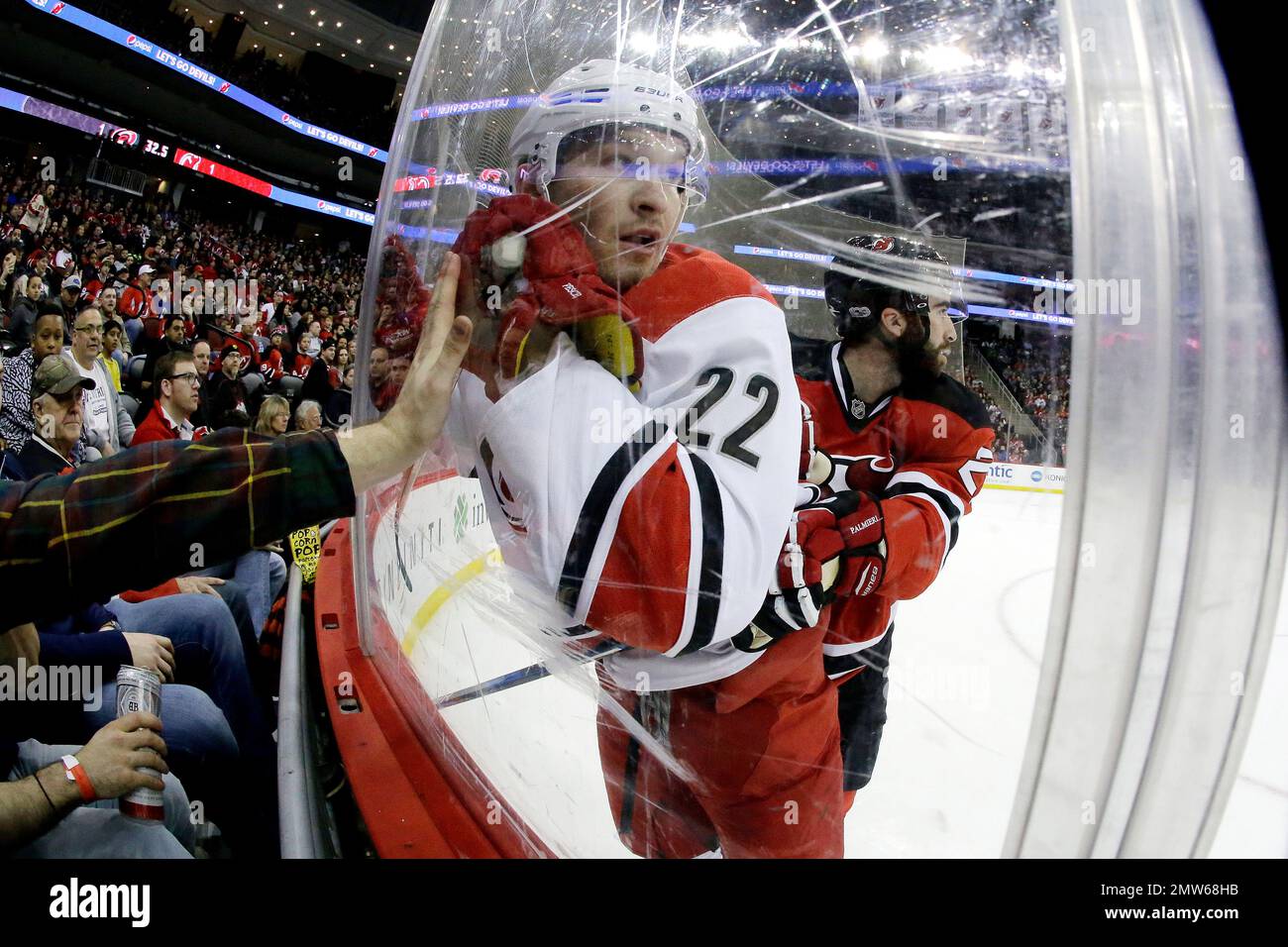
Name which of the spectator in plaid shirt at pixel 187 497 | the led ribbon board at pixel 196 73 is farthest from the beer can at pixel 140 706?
the led ribbon board at pixel 196 73

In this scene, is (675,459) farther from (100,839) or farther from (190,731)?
(190,731)

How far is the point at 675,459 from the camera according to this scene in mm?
686

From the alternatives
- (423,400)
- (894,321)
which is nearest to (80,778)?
(423,400)

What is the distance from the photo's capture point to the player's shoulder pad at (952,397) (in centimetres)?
70

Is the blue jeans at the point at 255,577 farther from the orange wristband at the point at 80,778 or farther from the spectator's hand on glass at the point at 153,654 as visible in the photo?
the orange wristband at the point at 80,778

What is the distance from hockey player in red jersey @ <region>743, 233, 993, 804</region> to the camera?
706 mm

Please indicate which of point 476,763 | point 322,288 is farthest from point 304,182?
point 476,763

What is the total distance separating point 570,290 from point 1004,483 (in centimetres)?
43

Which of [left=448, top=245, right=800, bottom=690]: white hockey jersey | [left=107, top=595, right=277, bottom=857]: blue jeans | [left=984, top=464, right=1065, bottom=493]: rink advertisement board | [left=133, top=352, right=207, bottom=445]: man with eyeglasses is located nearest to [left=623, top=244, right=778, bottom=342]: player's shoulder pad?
[left=448, top=245, right=800, bottom=690]: white hockey jersey

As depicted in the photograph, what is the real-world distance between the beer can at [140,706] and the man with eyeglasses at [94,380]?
2159 millimetres

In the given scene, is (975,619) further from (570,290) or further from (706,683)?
(570,290)

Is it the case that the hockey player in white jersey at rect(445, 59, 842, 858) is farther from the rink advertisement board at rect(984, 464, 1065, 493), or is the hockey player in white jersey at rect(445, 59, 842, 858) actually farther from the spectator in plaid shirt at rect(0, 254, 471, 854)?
the rink advertisement board at rect(984, 464, 1065, 493)

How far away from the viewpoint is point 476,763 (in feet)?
3.73
